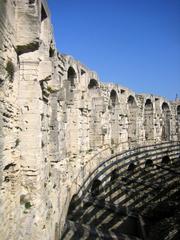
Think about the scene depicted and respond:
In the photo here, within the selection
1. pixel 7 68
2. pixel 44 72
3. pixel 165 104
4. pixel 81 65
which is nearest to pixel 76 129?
pixel 81 65

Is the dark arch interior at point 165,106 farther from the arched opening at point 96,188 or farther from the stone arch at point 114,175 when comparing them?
the arched opening at point 96,188

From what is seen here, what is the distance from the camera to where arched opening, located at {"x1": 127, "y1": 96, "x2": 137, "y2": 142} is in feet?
58.5

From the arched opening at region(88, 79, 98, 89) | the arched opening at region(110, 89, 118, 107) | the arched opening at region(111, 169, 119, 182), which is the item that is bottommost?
the arched opening at region(111, 169, 119, 182)

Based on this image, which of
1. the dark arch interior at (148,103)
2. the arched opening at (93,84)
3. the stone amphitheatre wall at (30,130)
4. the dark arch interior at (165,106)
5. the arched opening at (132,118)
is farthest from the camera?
the dark arch interior at (165,106)

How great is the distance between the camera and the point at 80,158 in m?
9.93

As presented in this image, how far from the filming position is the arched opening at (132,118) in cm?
1783

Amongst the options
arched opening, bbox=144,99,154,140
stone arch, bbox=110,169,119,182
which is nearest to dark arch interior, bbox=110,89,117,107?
arched opening, bbox=144,99,154,140

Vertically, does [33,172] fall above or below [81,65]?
below

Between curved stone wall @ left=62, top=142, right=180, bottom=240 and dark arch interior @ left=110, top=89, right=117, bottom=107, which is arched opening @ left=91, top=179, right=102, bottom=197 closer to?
curved stone wall @ left=62, top=142, right=180, bottom=240

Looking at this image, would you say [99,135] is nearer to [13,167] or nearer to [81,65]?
[81,65]

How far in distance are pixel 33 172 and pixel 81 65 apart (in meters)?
6.98

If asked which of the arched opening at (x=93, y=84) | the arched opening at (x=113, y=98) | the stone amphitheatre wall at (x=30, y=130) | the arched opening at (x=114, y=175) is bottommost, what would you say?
the arched opening at (x=114, y=175)

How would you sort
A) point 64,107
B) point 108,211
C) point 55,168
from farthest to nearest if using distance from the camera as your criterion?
point 108,211
point 64,107
point 55,168

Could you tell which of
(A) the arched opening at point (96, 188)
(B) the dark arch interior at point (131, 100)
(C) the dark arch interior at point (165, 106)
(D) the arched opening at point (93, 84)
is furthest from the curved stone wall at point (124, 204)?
(C) the dark arch interior at point (165, 106)
